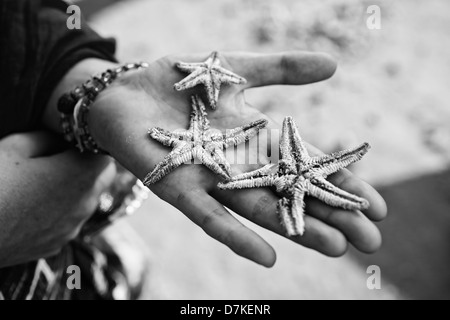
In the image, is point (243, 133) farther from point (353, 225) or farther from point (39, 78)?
point (39, 78)

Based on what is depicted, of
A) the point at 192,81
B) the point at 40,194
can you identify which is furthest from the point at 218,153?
the point at 40,194

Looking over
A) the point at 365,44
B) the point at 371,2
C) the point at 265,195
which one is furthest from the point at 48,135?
the point at 371,2

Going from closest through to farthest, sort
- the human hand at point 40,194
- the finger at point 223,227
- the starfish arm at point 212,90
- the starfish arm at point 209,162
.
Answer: the finger at point 223,227
the starfish arm at point 209,162
the human hand at point 40,194
the starfish arm at point 212,90

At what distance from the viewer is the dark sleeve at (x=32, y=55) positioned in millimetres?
2410

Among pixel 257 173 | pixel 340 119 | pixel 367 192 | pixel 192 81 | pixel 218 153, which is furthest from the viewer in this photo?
pixel 340 119

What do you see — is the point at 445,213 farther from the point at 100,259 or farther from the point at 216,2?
the point at 216,2

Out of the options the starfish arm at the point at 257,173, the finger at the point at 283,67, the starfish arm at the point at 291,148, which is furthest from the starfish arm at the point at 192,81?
the starfish arm at the point at 257,173

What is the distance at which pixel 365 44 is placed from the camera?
585 centimetres

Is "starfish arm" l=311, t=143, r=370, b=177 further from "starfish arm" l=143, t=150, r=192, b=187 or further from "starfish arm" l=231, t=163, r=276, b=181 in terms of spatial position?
"starfish arm" l=143, t=150, r=192, b=187

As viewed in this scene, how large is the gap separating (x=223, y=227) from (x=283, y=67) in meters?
1.09

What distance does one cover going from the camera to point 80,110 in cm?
242

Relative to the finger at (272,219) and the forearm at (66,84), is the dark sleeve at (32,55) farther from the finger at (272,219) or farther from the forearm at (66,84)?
the finger at (272,219)

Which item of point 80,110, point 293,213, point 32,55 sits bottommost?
point 293,213

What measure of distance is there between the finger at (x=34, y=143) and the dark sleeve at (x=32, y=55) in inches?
3.3
